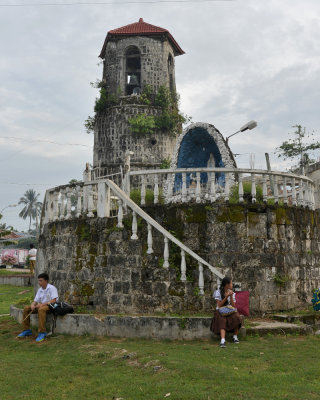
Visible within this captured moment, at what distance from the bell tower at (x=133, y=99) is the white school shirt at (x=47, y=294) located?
13.2 m

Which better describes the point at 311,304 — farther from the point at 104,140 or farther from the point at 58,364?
the point at 104,140

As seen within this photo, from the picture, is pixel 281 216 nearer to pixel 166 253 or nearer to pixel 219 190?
pixel 219 190

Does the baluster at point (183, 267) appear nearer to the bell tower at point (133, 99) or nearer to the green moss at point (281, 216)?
the green moss at point (281, 216)

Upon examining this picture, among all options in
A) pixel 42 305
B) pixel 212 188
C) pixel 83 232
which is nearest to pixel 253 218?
pixel 212 188

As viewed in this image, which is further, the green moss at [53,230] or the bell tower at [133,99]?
the bell tower at [133,99]

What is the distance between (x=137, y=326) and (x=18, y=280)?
1639cm

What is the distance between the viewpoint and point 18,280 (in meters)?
21.6

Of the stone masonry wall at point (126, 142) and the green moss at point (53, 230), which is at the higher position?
the stone masonry wall at point (126, 142)

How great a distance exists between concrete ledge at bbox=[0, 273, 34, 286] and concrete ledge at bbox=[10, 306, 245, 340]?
13952 millimetres

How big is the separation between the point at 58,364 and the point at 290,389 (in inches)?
133

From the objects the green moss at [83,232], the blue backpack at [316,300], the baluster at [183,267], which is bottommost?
the blue backpack at [316,300]

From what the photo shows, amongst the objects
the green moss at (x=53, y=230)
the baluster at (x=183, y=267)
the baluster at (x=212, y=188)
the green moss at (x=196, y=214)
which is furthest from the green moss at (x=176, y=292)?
the green moss at (x=53, y=230)

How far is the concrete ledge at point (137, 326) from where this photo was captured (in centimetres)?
693

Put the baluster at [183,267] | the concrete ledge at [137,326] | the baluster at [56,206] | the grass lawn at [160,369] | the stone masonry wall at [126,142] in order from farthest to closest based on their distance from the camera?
1. the stone masonry wall at [126,142]
2. the baluster at [56,206]
3. the baluster at [183,267]
4. the concrete ledge at [137,326]
5. the grass lawn at [160,369]
